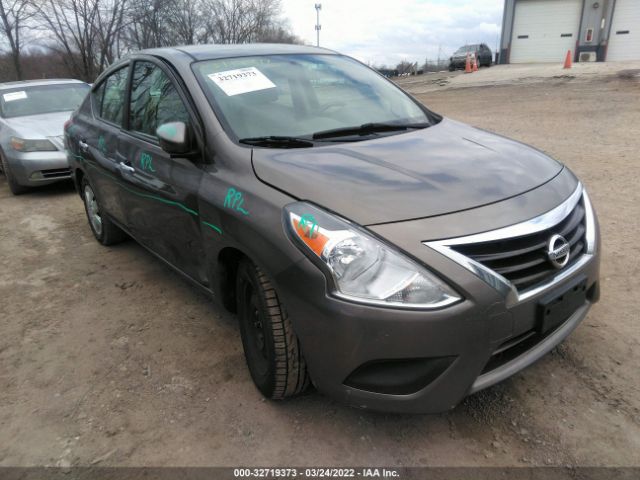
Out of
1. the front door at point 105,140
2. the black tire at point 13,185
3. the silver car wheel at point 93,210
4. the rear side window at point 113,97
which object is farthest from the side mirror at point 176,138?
the black tire at point 13,185

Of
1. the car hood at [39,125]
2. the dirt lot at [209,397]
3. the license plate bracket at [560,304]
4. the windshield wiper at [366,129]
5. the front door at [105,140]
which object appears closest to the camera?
the license plate bracket at [560,304]

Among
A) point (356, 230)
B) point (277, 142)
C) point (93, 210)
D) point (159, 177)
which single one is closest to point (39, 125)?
point (93, 210)

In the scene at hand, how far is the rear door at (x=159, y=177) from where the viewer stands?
2.57m

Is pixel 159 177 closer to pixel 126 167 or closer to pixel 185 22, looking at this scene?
pixel 126 167

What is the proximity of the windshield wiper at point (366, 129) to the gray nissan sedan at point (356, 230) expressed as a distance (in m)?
0.01

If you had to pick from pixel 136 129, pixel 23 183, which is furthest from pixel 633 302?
pixel 23 183

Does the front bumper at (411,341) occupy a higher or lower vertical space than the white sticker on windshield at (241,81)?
lower

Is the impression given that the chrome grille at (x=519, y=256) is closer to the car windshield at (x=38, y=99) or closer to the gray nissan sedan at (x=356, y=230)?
the gray nissan sedan at (x=356, y=230)

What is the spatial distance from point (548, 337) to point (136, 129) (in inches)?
107

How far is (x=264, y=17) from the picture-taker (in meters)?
49.2

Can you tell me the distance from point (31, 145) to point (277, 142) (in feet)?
17.8

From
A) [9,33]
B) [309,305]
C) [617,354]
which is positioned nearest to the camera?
[309,305]

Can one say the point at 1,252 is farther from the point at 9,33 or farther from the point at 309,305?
the point at 9,33

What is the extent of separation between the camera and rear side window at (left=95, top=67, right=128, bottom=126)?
139 inches
